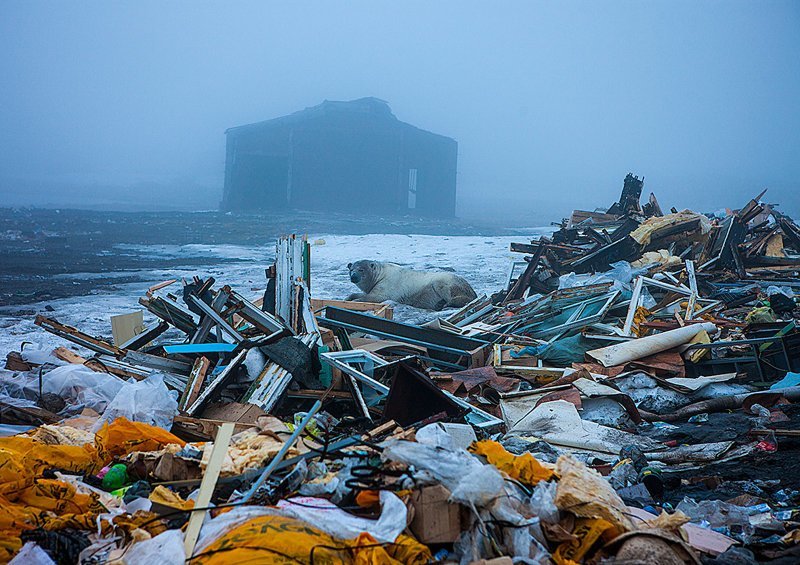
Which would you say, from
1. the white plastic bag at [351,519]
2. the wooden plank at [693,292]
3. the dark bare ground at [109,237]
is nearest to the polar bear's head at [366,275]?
the dark bare ground at [109,237]

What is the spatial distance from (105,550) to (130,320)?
Answer: 19.0 ft

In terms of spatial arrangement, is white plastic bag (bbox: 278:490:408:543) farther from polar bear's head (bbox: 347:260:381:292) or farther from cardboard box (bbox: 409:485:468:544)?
polar bear's head (bbox: 347:260:381:292)

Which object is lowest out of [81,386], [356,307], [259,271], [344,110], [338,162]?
[81,386]

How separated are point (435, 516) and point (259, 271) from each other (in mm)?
16512

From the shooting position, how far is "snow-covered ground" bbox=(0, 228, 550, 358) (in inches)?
423

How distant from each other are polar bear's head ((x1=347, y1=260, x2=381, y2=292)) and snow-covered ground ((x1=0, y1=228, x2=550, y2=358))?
683 mm

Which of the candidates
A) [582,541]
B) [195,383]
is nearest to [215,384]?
[195,383]

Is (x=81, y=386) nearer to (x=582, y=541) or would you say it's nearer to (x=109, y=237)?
(x=582, y=541)

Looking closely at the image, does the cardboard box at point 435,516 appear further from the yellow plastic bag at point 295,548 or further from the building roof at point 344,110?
the building roof at point 344,110

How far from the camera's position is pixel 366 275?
14211mm

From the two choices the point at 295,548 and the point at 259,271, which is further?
the point at 259,271

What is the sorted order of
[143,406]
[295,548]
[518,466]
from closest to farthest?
1. [295,548]
2. [518,466]
3. [143,406]

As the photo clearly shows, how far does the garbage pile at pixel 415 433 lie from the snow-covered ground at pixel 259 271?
289 centimetres

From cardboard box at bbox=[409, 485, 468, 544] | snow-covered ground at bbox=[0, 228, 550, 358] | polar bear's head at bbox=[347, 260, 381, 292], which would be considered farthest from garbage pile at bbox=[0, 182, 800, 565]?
polar bear's head at bbox=[347, 260, 381, 292]
